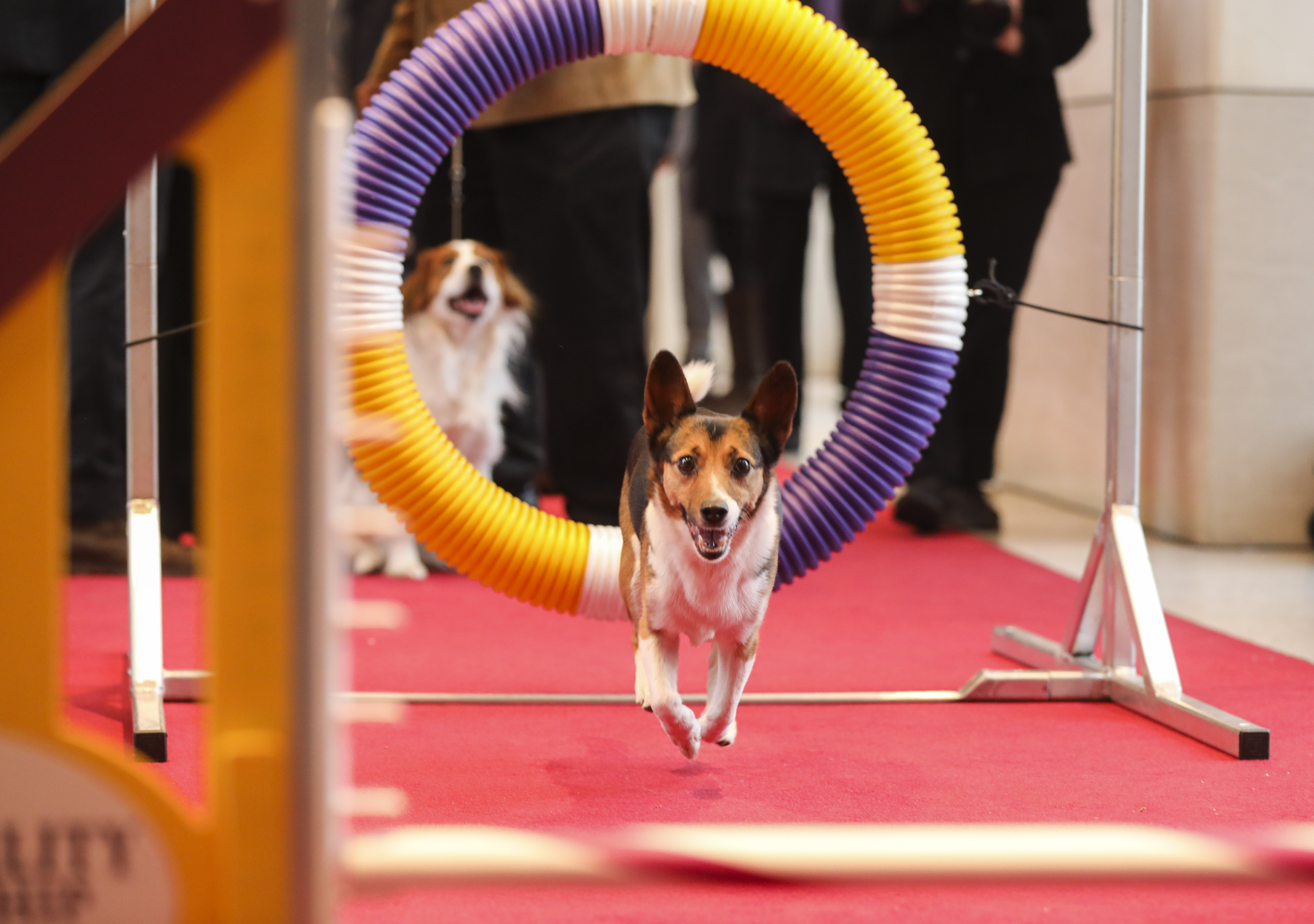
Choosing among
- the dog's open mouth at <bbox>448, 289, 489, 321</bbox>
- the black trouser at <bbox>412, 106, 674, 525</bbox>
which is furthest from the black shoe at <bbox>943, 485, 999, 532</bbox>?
the dog's open mouth at <bbox>448, 289, 489, 321</bbox>

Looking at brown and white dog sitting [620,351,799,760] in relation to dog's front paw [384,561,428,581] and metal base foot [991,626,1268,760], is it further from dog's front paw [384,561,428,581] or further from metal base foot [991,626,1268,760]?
dog's front paw [384,561,428,581]

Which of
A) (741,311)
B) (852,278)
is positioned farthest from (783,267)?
(852,278)

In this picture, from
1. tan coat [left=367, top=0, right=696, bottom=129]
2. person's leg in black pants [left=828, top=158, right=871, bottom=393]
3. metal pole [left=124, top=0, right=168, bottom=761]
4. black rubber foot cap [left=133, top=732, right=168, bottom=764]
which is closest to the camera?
black rubber foot cap [left=133, top=732, right=168, bottom=764]

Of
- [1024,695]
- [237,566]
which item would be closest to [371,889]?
[237,566]

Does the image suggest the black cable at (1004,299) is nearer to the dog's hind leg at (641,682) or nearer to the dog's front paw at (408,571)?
the dog's hind leg at (641,682)

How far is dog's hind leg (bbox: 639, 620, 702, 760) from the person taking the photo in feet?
6.93

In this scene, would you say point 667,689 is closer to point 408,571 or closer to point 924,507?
point 408,571

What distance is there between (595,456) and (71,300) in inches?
57.3

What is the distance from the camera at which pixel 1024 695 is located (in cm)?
269

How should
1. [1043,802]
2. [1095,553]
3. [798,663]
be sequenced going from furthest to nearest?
[798,663], [1095,553], [1043,802]

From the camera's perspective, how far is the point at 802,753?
7.64ft

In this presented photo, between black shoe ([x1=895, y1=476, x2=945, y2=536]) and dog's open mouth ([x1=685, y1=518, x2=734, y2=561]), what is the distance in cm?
260

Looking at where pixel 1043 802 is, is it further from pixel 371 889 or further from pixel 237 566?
pixel 237 566

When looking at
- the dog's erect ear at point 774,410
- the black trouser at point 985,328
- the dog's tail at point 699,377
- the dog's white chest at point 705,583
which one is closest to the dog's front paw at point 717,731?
the dog's white chest at point 705,583
